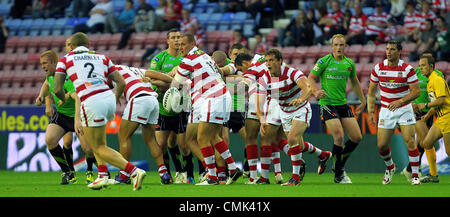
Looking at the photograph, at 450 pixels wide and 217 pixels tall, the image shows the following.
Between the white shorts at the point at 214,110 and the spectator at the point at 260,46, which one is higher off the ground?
the white shorts at the point at 214,110

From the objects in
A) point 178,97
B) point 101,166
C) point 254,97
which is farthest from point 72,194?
point 254,97

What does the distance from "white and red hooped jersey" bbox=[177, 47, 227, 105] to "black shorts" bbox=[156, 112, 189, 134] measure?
129 centimetres

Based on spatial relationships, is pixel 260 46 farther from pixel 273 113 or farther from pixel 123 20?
pixel 273 113

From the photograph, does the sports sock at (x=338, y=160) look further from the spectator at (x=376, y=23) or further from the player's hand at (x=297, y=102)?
the spectator at (x=376, y=23)

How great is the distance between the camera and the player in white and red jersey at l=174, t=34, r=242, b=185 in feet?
36.5

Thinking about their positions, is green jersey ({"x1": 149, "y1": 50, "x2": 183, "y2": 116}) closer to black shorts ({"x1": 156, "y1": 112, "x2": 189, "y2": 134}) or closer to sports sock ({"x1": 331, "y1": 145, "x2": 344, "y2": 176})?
black shorts ({"x1": 156, "y1": 112, "x2": 189, "y2": 134})

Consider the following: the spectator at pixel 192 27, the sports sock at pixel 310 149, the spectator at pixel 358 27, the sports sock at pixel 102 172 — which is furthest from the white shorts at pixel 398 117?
the spectator at pixel 192 27

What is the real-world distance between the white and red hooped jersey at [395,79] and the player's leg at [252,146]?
6.60ft

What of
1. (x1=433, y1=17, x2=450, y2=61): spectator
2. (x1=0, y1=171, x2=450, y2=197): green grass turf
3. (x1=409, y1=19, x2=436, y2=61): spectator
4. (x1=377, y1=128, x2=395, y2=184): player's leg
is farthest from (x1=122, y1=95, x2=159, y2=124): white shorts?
(x1=433, y1=17, x2=450, y2=61): spectator

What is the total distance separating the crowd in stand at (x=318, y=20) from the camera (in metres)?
19.0

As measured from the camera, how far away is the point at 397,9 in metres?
19.9

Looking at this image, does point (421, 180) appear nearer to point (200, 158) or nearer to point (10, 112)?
point (200, 158)

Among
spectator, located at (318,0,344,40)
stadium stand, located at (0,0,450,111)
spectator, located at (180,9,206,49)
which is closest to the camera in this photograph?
stadium stand, located at (0,0,450,111)

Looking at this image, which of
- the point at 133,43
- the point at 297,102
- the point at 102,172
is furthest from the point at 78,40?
the point at 133,43
